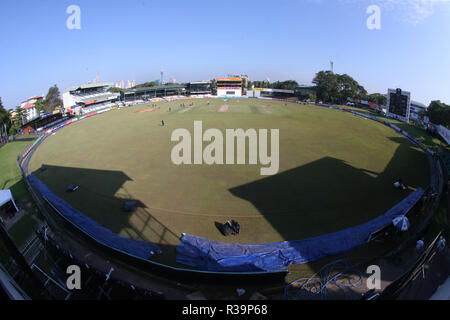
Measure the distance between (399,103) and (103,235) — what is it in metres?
41.2

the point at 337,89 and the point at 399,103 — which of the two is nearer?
the point at 399,103

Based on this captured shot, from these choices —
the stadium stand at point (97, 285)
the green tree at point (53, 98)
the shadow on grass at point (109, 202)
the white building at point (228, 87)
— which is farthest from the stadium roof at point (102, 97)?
the stadium stand at point (97, 285)

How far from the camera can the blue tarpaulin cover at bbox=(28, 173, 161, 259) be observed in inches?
378

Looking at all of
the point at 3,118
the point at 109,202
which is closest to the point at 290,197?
the point at 109,202

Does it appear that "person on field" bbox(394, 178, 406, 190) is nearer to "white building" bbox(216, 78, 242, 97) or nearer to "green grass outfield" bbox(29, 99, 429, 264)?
"green grass outfield" bbox(29, 99, 429, 264)

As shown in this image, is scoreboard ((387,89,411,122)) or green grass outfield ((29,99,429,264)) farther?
scoreboard ((387,89,411,122))

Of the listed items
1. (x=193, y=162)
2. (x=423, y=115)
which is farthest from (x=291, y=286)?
(x=423, y=115)

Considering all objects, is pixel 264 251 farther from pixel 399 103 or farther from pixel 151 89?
pixel 151 89

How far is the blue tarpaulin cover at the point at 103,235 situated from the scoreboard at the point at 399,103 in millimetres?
38647

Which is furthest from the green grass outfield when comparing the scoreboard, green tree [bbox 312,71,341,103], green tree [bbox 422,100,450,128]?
green tree [bbox 312,71,341,103]

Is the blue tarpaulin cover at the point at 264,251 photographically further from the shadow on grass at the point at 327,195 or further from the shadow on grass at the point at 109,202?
the shadow on grass at the point at 109,202

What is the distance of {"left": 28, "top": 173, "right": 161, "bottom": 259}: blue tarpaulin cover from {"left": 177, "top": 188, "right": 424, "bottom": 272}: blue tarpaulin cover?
144 cm

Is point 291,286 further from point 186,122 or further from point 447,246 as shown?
point 186,122

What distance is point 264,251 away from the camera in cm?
944
